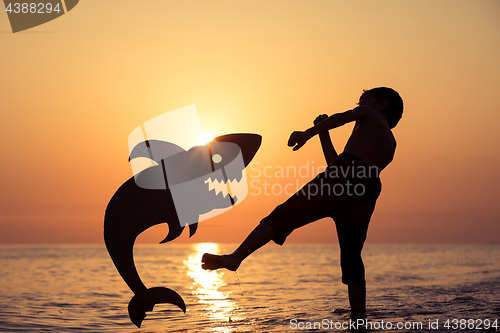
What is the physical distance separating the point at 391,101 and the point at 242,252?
2.10 m

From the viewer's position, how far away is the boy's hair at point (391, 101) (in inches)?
167

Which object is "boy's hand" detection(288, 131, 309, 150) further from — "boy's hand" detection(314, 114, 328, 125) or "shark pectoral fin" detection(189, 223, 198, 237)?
"shark pectoral fin" detection(189, 223, 198, 237)

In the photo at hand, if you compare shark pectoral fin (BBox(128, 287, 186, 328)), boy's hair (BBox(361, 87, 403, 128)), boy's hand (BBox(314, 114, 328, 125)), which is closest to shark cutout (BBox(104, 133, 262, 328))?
shark pectoral fin (BBox(128, 287, 186, 328))

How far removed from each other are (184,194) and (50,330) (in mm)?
2789

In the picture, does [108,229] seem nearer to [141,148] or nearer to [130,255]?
[130,255]

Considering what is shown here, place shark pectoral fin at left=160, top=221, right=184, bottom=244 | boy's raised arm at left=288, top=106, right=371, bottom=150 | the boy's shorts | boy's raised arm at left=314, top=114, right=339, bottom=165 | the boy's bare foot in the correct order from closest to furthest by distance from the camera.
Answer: the boy's bare foot, boy's raised arm at left=288, top=106, right=371, bottom=150, the boy's shorts, shark pectoral fin at left=160, top=221, right=184, bottom=244, boy's raised arm at left=314, top=114, right=339, bottom=165

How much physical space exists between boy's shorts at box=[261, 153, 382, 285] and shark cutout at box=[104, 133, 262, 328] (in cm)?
76

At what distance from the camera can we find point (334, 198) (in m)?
3.80

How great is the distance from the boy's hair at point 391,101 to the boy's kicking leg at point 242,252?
1702 millimetres

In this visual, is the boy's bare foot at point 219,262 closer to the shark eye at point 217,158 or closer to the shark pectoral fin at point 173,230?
the shark pectoral fin at point 173,230

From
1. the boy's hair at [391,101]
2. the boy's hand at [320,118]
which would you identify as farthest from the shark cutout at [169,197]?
the boy's hair at [391,101]

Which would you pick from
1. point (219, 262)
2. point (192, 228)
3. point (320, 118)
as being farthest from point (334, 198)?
point (192, 228)

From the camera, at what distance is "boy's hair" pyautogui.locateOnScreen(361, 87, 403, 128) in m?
4.25

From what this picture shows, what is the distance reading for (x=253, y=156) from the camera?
4.26m
